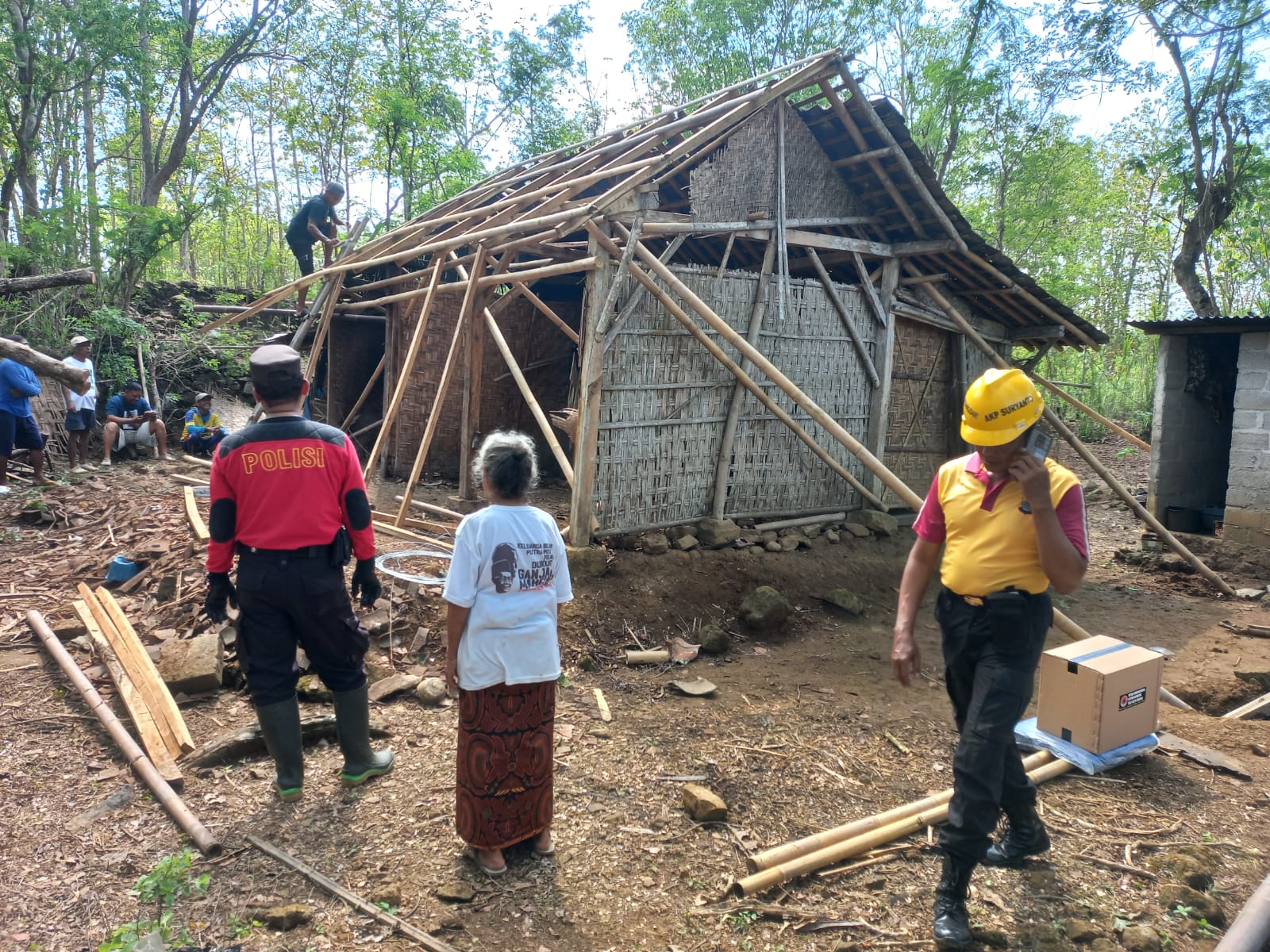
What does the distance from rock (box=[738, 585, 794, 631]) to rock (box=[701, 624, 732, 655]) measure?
0.40 m

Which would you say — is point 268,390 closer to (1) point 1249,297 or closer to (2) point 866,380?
(2) point 866,380

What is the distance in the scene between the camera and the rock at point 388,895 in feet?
8.61

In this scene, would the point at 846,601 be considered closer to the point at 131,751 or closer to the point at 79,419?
the point at 131,751

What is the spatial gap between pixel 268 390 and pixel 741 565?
434cm

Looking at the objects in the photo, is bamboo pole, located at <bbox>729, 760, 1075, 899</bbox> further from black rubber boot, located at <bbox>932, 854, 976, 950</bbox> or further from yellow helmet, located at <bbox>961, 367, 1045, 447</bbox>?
yellow helmet, located at <bbox>961, 367, 1045, 447</bbox>

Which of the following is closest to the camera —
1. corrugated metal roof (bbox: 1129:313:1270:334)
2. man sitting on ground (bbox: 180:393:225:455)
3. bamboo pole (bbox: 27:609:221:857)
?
bamboo pole (bbox: 27:609:221:857)

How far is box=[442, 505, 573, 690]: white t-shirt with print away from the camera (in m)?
2.64

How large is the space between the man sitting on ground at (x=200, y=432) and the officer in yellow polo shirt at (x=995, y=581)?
10.0 meters

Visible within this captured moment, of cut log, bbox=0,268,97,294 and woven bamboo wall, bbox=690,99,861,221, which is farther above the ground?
woven bamboo wall, bbox=690,99,861,221

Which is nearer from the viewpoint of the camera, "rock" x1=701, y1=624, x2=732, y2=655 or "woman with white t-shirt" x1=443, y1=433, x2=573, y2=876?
"woman with white t-shirt" x1=443, y1=433, x2=573, y2=876

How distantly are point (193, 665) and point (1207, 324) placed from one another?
30.8 ft

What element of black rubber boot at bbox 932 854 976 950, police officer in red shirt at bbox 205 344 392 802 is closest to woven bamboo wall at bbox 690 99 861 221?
police officer in red shirt at bbox 205 344 392 802

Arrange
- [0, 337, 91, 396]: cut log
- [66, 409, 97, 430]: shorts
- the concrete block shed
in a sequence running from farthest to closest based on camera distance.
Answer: [66, 409, 97, 430]: shorts, the concrete block shed, [0, 337, 91, 396]: cut log

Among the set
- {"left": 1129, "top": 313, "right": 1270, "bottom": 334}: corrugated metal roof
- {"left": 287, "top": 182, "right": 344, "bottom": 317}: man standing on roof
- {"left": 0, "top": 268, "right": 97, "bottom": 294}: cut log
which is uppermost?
{"left": 287, "top": 182, "right": 344, "bottom": 317}: man standing on roof
